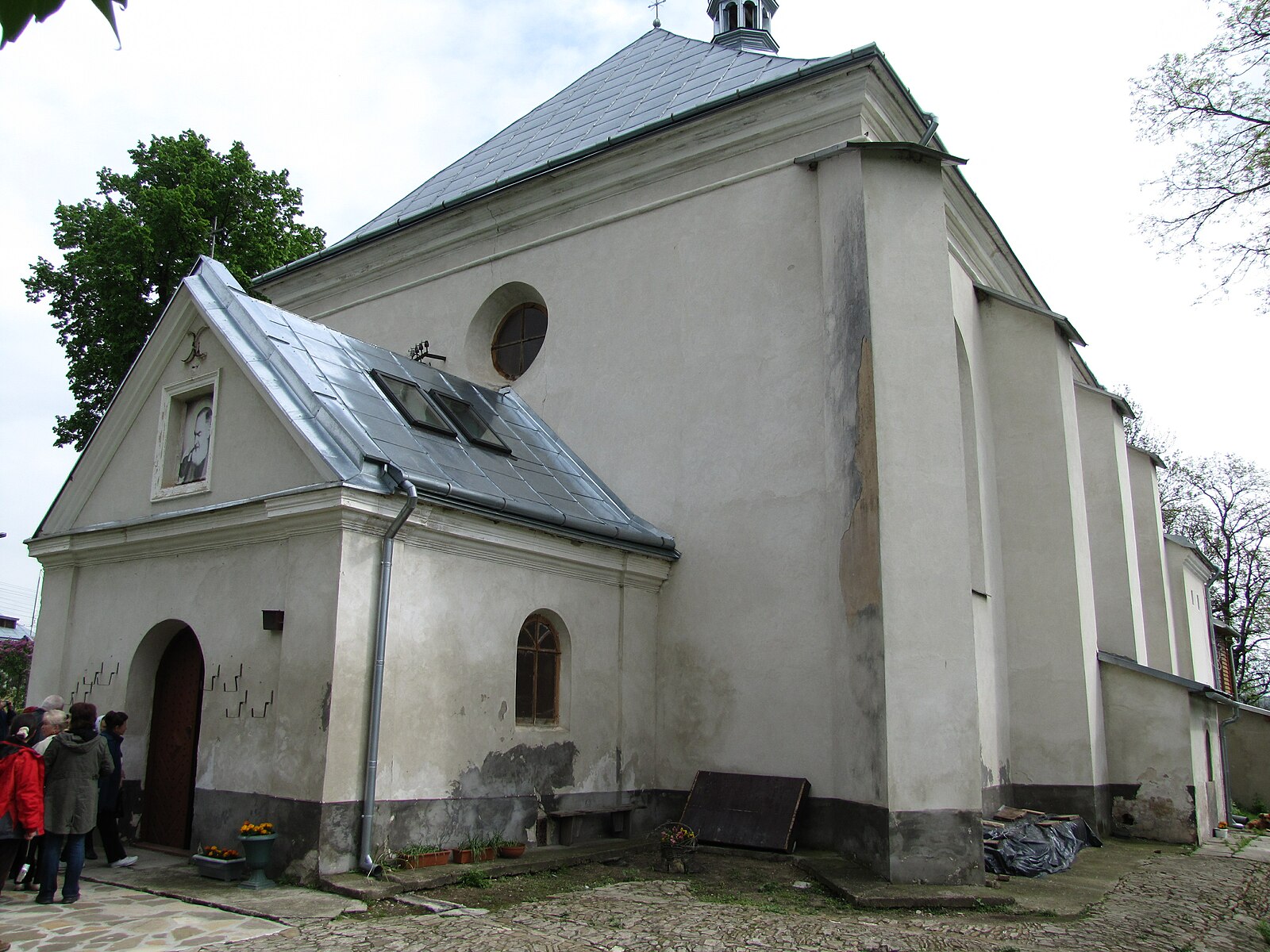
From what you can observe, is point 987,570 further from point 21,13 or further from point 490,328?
point 21,13

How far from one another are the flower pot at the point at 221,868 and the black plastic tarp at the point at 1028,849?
20.8 feet

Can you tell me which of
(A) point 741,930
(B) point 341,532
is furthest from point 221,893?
(A) point 741,930

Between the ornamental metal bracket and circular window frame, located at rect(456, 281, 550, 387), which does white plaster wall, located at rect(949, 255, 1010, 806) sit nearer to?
circular window frame, located at rect(456, 281, 550, 387)

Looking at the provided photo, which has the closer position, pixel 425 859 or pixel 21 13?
pixel 21 13

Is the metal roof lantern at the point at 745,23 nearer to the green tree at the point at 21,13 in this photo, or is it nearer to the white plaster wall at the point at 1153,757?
the white plaster wall at the point at 1153,757

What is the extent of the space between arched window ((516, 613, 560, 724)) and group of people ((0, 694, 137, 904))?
3.70 m

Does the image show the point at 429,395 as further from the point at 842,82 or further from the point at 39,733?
the point at 842,82

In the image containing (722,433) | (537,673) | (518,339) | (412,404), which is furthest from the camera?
(518,339)

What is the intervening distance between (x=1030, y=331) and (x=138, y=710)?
12113mm

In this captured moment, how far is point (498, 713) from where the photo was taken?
9.45 metres

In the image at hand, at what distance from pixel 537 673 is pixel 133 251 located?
1442cm

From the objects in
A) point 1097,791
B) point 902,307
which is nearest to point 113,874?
point 902,307

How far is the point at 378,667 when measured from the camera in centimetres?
829

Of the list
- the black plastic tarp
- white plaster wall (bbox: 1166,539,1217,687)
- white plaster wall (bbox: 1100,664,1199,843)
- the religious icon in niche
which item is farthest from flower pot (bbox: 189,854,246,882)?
white plaster wall (bbox: 1166,539,1217,687)
